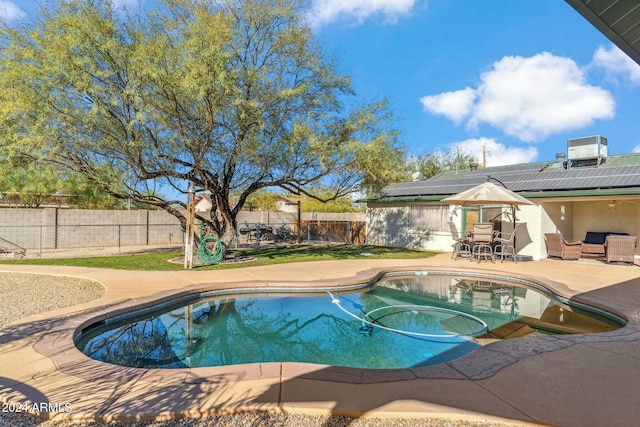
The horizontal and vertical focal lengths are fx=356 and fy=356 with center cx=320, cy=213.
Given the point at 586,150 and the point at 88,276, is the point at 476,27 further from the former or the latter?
the point at 88,276

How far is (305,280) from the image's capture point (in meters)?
7.77

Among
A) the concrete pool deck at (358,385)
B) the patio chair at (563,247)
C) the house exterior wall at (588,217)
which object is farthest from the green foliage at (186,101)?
the house exterior wall at (588,217)

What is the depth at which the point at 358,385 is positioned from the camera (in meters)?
2.95

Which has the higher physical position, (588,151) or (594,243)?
(588,151)

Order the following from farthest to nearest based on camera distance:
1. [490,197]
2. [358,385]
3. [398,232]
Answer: [398,232] < [490,197] < [358,385]

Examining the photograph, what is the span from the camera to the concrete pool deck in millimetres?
2564

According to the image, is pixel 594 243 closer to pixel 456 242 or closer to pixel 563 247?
pixel 563 247

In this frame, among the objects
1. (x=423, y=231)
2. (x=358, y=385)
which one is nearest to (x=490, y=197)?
(x=423, y=231)

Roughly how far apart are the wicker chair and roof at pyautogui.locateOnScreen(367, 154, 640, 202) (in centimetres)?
136

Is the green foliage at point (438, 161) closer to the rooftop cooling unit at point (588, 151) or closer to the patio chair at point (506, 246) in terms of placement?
the rooftop cooling unit at point (588, 151)

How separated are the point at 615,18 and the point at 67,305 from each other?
7.44m

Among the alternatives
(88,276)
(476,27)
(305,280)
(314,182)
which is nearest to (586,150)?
(476,27)

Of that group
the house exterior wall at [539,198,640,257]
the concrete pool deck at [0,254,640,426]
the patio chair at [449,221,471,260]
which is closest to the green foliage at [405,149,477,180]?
the house exterior wall at [539,198,640,257]

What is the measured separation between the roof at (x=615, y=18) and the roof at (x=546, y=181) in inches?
362
